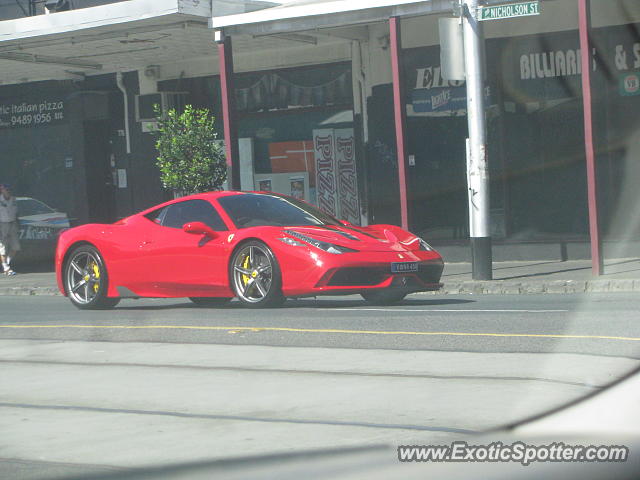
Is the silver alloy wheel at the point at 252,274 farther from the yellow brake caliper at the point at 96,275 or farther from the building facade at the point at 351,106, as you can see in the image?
the building facade at the point at 351,106

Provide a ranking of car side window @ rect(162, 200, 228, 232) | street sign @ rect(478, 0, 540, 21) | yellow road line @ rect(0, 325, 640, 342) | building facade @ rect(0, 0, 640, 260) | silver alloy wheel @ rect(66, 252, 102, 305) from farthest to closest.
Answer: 1. building facade @ rect(0, 0, 640, 260)
2. street sign @ rect(478, 0, 540, 21)
3. silver alloy wheel @ rect(66, 252, 102, 305)
4. car side window @ rect(162, 200, 228, 232)
5. yellow road line @ rect(0, 325, 640, 342)

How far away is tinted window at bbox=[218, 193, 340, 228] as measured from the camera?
12250 mm

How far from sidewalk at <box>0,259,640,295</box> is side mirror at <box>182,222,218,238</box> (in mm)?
3857

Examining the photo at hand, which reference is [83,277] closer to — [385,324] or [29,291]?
[385,324]

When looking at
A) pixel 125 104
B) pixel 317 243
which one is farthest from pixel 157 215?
pixel 125 104

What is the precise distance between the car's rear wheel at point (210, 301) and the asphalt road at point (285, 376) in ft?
3.62

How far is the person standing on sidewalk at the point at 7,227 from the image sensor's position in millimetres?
21031

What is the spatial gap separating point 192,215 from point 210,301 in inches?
47.5

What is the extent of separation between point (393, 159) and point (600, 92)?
13.4ft

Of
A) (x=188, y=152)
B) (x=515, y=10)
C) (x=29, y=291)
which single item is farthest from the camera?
(x=188, y=152)

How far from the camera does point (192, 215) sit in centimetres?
1267

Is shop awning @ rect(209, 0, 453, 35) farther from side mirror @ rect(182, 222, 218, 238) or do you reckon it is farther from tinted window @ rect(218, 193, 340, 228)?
side mirror @ rect(182, 222, 218, 238)

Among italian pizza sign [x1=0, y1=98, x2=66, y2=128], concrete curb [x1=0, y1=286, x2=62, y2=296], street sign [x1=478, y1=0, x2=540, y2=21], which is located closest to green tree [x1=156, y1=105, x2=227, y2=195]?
concrete curb [x1=0, y1=286, x2=62, y2=296]

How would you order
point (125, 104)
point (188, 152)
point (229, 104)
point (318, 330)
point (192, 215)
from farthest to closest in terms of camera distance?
point (125, 104), point (188, 152), point (229, 104), point (192, 215), point (318, 330)
